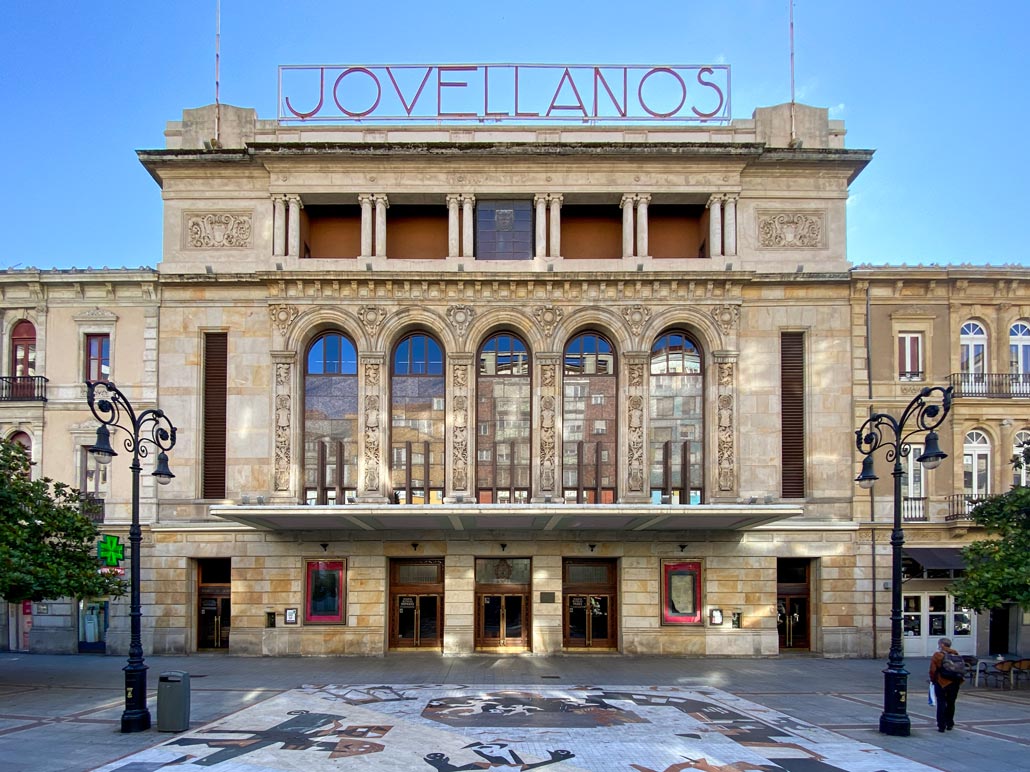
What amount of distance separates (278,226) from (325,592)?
14.7 metres

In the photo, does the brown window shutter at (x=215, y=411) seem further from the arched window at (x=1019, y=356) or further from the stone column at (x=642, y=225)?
the arched window at (x=1019, y=356)

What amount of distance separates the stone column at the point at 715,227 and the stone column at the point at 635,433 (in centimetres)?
513

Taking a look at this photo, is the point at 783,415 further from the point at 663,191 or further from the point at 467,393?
the point at 467,393

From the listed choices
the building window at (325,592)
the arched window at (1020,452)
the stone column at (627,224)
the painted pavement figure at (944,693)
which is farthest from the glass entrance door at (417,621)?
the arched window at (1020,452)

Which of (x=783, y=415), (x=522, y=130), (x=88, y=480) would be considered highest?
(x=522, y=130)

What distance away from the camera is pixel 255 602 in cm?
3238

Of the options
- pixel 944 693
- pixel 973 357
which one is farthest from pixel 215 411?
pixel 973 357

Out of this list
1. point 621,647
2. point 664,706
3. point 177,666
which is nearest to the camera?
point 664,706

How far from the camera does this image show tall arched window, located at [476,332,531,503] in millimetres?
33094

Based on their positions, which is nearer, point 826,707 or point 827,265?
point 826,707

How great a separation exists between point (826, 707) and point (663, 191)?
2031 cm

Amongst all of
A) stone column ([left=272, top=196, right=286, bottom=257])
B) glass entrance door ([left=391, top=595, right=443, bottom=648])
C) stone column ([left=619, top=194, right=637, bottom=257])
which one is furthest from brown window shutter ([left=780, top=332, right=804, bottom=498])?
stone column ([left=272, top=196, right=286, bottom=257])

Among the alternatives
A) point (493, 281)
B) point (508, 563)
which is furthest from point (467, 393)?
point (508, 563)

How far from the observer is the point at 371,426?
3278 cm
